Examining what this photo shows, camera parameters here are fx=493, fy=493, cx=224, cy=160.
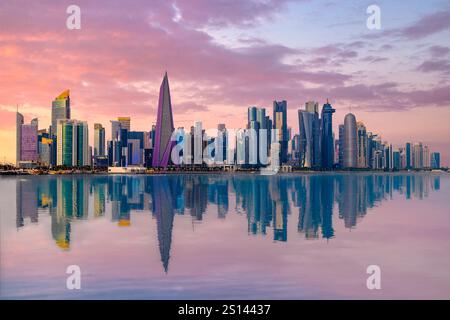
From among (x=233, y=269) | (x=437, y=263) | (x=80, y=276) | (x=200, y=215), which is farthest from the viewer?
(x=200, y=215)

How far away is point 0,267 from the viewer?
26469 millimetres

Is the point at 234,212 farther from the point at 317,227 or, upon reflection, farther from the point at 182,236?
the point at 182,236

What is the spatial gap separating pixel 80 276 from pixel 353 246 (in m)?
18.3

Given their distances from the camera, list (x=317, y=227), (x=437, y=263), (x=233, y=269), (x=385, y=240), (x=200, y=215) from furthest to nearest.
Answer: (x=200, y=215) → (x=317, y=227) → (x=385, y=240) → (x=437, y=263) → (x=233, y=269)

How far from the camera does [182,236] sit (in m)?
37.1

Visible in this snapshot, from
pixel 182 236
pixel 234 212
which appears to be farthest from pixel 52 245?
pixel 234 212

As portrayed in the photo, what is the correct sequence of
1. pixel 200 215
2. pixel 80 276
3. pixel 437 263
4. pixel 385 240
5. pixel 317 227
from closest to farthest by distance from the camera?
1. pixel 80 276
2. pixel 437 263
3. pixel 385 240
4. pixel 317 227
5. pixel 200 215
